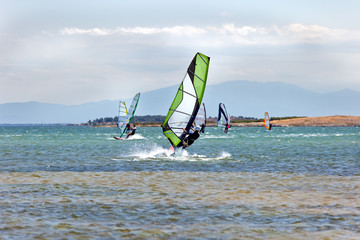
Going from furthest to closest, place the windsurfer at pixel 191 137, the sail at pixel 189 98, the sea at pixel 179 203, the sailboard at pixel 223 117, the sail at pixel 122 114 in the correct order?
the sailboard at pixel 223 117
the sail at pixel 122 114
the windsurfer at pixel 191 137
the sail at pixel 189 98
the sea at pixel 179 203

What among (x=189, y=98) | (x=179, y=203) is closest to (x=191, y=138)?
(x=189, y=98)

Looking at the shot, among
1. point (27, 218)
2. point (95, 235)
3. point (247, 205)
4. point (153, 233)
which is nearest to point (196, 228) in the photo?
point (153, 233)

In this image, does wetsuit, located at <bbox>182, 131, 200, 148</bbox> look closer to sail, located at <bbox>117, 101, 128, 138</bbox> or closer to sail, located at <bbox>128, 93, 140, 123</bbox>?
sail, located at <bbox>128, 93, 140, 123</bbox>

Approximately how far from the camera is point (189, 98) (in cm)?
2720

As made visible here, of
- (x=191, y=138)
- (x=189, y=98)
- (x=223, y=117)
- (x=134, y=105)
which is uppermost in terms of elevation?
(x=134, y=105)

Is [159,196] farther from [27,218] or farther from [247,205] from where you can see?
[27,218]

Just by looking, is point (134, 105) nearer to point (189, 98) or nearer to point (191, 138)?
point (191, 138)

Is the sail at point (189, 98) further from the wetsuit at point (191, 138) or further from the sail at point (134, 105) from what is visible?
the sail at point (134, 105)

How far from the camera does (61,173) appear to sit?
21.9 metres

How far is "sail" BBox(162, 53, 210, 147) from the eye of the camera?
26859mm

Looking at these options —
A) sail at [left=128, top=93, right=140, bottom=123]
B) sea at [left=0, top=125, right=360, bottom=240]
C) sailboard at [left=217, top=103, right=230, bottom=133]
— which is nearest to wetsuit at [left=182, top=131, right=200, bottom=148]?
sea at [left=0, top=125, right=360, bottom=240]

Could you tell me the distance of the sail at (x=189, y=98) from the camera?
26859 mm

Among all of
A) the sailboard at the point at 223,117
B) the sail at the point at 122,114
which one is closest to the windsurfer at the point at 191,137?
the sail at the point at 122,114

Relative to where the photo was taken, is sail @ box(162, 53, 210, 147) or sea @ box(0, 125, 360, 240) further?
sail @ box(162, 53, 210, 147)
